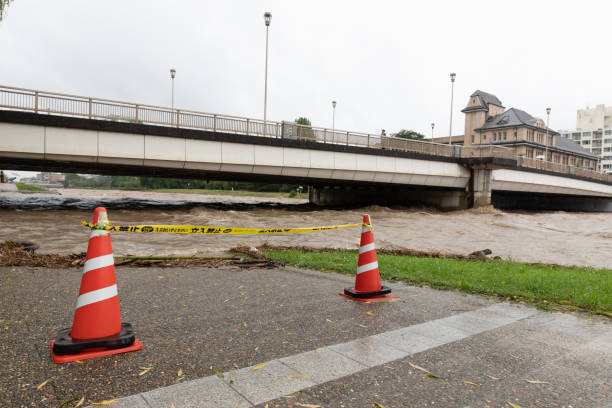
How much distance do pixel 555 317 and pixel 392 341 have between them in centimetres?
250

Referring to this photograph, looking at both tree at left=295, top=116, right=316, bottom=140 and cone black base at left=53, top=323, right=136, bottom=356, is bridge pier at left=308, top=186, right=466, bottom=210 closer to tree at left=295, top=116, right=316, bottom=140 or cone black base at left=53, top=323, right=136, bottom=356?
tree at left=295, top=116, right=316, bottom=140

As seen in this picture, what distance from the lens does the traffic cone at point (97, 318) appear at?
353 centimetres

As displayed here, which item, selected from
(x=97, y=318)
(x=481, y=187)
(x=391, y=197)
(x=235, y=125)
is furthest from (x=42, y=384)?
(x=391, y=197)

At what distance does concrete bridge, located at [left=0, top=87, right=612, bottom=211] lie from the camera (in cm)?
2073

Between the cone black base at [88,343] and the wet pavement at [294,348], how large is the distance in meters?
0.12

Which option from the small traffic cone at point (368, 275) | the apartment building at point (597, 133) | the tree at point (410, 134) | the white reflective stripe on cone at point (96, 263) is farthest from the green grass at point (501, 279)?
the apartment building at point (597, 133)

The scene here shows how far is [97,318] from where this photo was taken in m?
3.72

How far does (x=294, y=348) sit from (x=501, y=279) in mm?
4942

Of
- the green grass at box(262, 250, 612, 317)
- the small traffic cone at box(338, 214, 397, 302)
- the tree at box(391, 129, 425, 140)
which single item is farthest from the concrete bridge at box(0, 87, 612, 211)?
the tree at box(391, 129, 425, 140)

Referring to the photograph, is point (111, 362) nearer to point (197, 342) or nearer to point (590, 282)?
point (197, 342)

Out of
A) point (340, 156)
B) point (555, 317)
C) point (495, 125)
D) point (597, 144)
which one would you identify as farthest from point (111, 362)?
point (597, 144)

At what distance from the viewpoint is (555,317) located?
521 cm

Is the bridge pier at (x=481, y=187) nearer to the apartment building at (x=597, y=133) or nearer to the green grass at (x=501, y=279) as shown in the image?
the green grass at (x=501, y=279)

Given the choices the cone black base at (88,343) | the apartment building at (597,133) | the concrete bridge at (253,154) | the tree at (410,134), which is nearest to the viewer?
the cone black base at (88,343)
